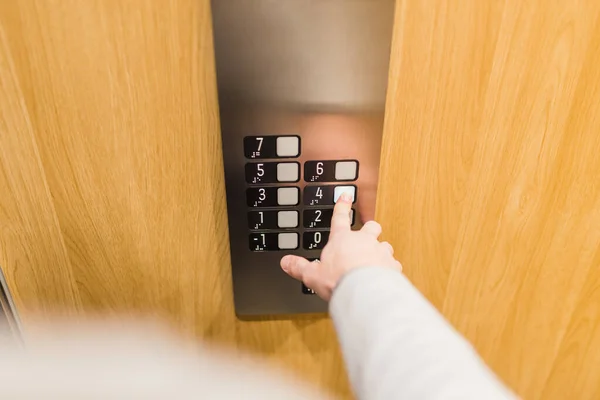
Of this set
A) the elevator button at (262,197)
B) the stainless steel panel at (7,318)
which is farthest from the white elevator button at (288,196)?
the stainless steel panel at (7,318)

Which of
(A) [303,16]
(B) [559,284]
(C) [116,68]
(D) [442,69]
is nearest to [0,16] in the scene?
(C) [116,68]

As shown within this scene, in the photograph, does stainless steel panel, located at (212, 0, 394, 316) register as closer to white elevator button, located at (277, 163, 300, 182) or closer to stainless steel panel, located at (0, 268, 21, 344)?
white elevator button, located at (277, 163, 300, 182)

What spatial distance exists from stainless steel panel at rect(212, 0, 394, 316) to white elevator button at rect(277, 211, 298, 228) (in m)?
0.01

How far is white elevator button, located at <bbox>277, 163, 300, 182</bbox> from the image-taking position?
1.36 ft

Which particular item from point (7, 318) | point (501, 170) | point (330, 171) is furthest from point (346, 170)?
point (7, 318)

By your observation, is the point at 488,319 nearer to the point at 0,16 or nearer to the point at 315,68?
the point at 315,68

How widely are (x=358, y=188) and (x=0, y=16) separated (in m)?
0.31

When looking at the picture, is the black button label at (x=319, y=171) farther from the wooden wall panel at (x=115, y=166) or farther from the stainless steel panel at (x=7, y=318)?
the stainless steel panel at (x=7, y=318)

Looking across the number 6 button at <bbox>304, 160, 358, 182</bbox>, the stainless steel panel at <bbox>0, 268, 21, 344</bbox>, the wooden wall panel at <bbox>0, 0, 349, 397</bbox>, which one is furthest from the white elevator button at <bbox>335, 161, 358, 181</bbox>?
the stainless steel panel at <bbox>0, 268, 21, 344</bbox>

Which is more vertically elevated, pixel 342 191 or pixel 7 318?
pixel 342 191

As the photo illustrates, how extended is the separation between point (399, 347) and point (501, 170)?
210 millimetres

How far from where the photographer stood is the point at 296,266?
430 millimetres

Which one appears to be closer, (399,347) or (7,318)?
(399,347)

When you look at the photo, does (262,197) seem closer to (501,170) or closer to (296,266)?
(296,266)
